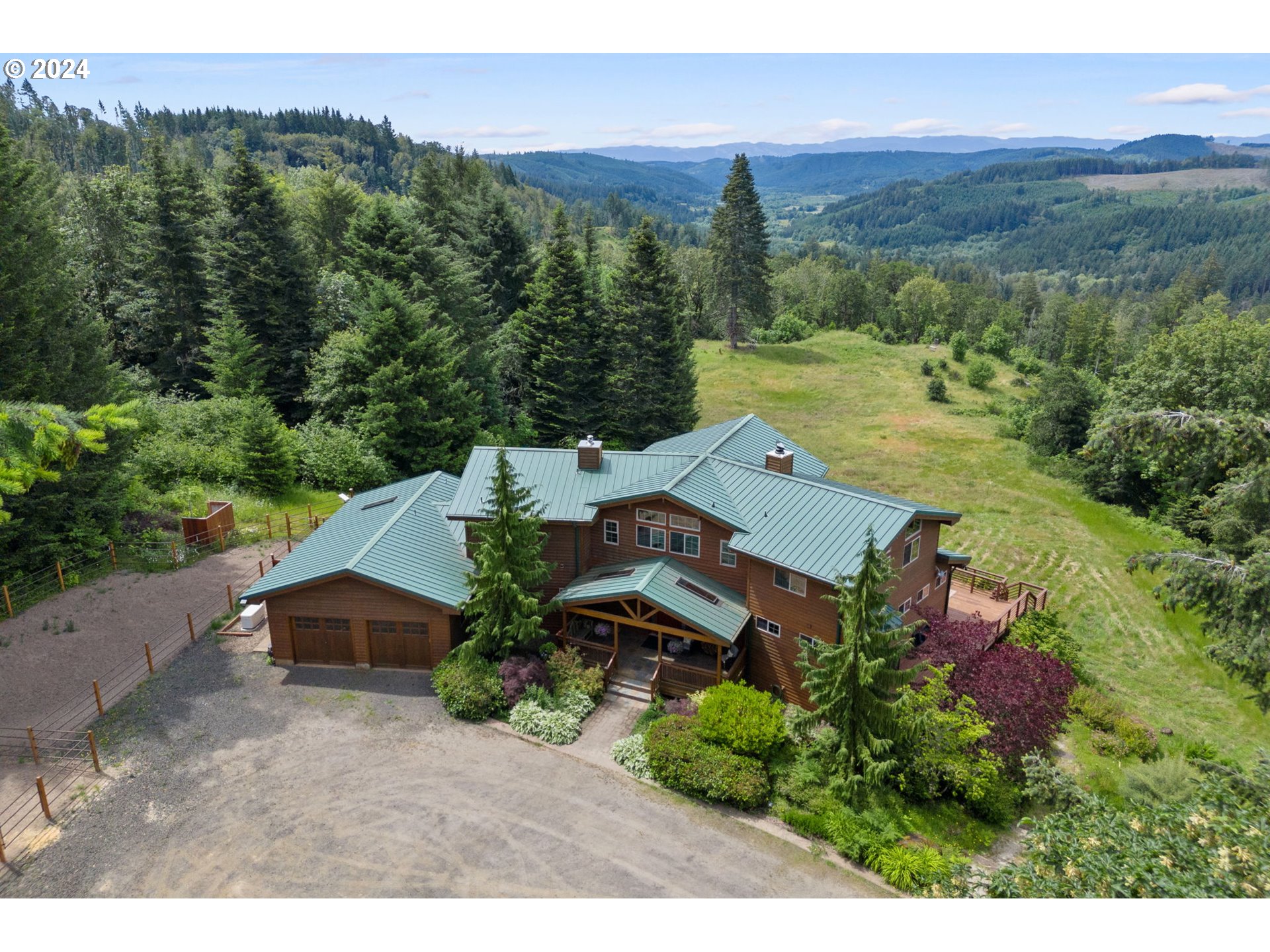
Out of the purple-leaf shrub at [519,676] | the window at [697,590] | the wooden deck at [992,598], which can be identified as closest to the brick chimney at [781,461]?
the window at [697,590]

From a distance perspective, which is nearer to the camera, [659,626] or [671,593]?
[659,626]

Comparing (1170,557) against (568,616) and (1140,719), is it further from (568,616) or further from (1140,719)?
(568,616)

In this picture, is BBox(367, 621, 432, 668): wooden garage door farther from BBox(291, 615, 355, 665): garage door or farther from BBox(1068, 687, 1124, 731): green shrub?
BBox(1068, 687, 1124, 731): green shrub

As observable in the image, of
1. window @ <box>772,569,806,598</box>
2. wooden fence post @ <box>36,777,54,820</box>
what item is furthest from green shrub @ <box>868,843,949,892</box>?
wooden fence post @ <box>36,777,54,820</box>

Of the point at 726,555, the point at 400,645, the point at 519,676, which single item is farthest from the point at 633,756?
the point at 400,645

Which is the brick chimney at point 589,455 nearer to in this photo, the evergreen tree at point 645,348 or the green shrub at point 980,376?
the evergreen tree at point 645,348

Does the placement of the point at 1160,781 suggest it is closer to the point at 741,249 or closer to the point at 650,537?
the point at 650,537

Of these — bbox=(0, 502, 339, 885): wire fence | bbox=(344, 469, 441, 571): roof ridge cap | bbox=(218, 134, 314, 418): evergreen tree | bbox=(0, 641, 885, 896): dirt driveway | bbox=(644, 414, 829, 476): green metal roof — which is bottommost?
bbox=(0, 641, 885, 896): dirt driveway
